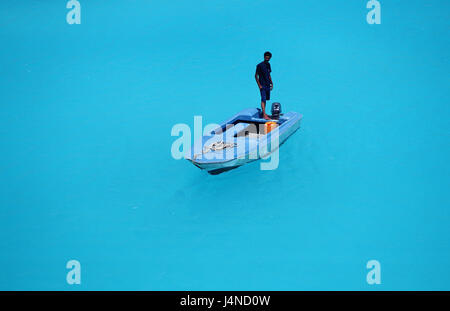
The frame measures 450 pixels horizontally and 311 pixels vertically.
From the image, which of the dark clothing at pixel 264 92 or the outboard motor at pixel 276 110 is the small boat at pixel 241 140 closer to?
the outboard motor at pixel 276 110

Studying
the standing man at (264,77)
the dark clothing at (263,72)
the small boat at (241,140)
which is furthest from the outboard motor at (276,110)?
the dark clothing at (263,72)

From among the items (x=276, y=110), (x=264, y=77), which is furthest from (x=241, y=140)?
(x=264, y=77)

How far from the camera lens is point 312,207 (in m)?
7.62

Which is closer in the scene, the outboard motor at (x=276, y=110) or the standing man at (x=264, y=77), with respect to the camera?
the standing man at (x=264, y=77)

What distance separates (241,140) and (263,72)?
1981 mm

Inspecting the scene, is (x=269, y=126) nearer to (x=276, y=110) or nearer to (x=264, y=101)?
(x=276, y=110)

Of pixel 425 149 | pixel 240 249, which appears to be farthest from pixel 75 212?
pixel 425 149

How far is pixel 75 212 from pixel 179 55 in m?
6.71

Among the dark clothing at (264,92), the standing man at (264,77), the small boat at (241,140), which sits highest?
the standing man at (264,77)

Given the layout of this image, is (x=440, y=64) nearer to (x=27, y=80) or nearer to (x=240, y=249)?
(x=240, y=249)

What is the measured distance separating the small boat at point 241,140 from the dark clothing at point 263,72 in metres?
0.76

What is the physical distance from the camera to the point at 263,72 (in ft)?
30.5

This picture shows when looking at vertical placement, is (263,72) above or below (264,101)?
above

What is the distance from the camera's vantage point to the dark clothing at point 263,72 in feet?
30.4
